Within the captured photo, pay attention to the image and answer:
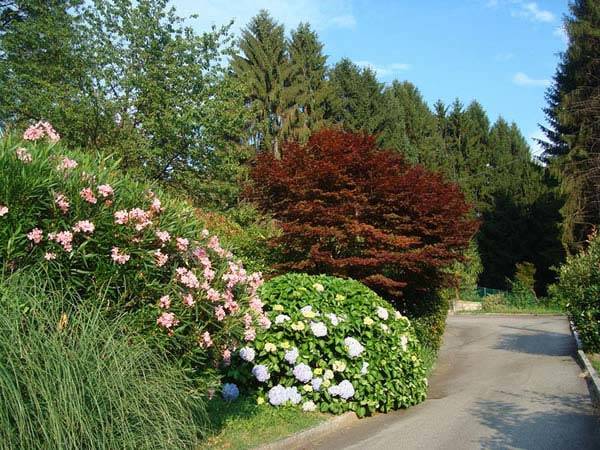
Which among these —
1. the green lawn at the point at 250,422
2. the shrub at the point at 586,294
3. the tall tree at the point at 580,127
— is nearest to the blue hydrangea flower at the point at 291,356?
the green lawn at the point at 250,422

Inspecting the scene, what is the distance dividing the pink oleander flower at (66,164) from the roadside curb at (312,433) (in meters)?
3.18

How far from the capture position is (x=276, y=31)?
34.8m

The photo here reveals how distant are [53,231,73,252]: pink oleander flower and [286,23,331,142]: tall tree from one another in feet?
94.1

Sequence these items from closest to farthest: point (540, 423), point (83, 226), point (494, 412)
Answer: point (83, 226) → point (540, 423) → point (494, 412)

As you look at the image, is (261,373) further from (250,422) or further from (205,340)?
(205,340)

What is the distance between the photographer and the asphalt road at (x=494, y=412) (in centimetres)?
630

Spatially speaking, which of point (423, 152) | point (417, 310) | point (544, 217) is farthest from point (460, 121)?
point (417, 310)

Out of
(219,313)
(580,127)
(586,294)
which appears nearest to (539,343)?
(586,294)

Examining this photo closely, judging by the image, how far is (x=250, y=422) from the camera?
6.46 metres

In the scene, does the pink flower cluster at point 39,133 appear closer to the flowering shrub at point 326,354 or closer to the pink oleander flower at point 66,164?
the pink oleander flower at point 66,164

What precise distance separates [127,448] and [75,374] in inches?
25.1

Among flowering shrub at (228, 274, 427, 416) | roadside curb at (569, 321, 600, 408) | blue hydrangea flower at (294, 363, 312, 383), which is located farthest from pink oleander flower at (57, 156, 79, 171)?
roadside curb at (569, 321, 600, 408)

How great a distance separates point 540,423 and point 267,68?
96.9 feet

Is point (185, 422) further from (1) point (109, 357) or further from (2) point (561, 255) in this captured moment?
(2) point (561, 255)
